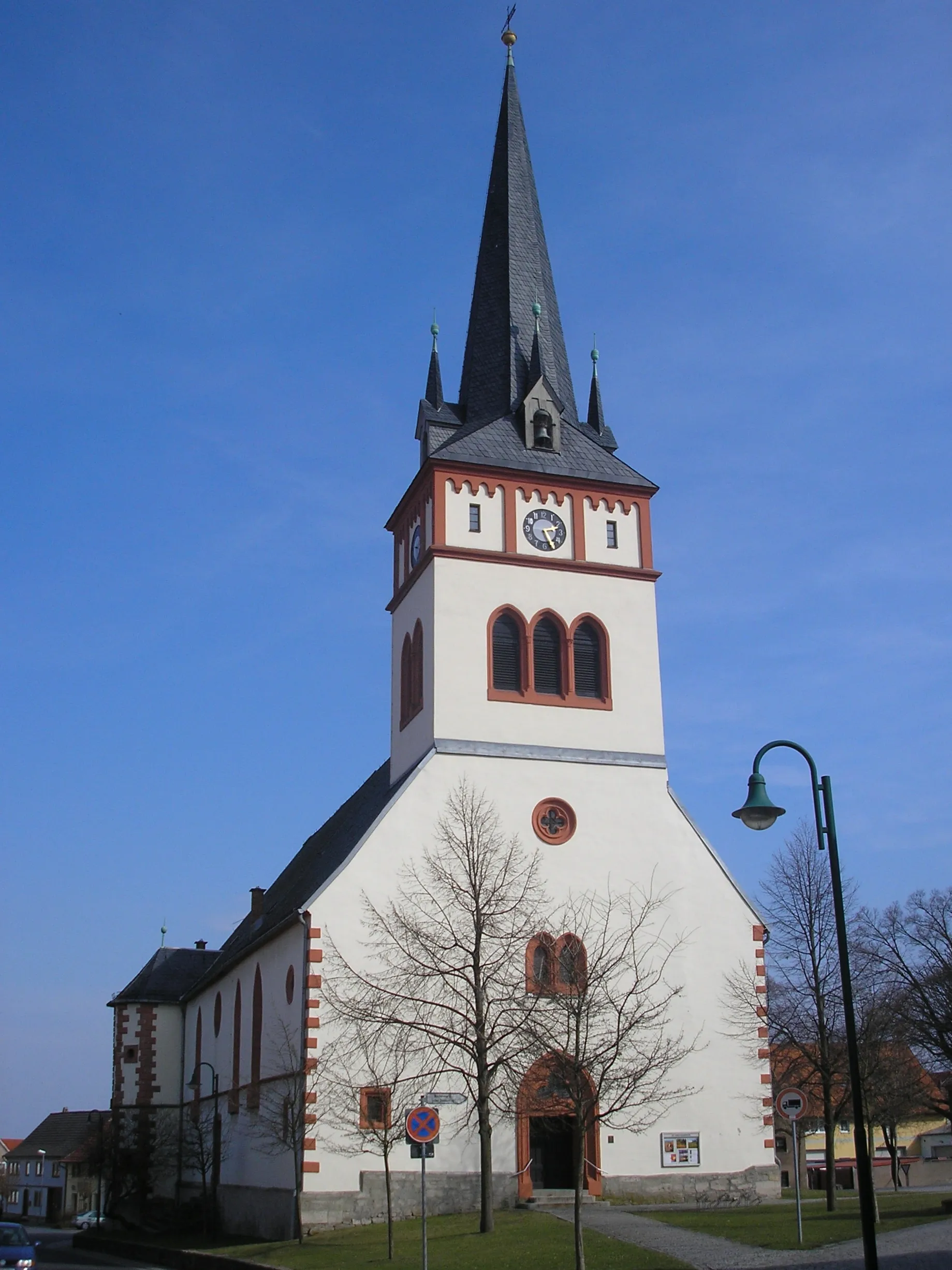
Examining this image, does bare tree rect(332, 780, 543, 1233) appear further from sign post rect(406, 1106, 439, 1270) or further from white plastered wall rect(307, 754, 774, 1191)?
sign post rect(406, 1106, 439, 1270)

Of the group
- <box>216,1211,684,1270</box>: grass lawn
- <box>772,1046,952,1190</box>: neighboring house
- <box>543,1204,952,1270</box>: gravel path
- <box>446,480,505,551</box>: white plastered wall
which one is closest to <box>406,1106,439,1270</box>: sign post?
<box>216,1211,684,1270</box>: grass lawn

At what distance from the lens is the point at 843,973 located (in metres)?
14.0

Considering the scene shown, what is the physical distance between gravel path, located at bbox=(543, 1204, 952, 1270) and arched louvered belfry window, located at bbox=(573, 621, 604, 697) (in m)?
12.3

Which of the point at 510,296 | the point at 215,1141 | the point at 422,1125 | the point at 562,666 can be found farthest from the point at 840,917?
the point at 215,1141

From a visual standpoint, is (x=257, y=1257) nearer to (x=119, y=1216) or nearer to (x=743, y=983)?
(x=743, y=983)

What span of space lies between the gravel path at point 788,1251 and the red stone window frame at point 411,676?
1300 cm

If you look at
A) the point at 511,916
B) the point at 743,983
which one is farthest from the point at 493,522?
the point at 743,983

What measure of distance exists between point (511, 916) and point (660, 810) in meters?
4.70

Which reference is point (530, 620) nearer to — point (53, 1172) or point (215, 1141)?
point (215, 1141)

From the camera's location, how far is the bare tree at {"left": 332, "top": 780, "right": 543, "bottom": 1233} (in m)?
26.1

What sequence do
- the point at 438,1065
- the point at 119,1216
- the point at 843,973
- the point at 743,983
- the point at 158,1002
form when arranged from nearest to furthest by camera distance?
the point at 843,973
the point at 438,1065
the point at 743,983
the point at 119,1216
the point at 158,1002

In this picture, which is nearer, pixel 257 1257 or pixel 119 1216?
pixel 257 1257

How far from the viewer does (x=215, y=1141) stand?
38.2 m

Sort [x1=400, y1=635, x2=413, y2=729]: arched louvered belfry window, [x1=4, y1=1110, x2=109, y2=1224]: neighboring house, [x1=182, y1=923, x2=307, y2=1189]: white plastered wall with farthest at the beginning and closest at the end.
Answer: [x1=4, y1=1110, x2=109, y2=1224]: neighboring house
[x1=400, y1=635, x2=413, y2=729]: arched louvered belfry window
[x1=182, y1=923, x2=307, y2=1189]: white plastered wall
